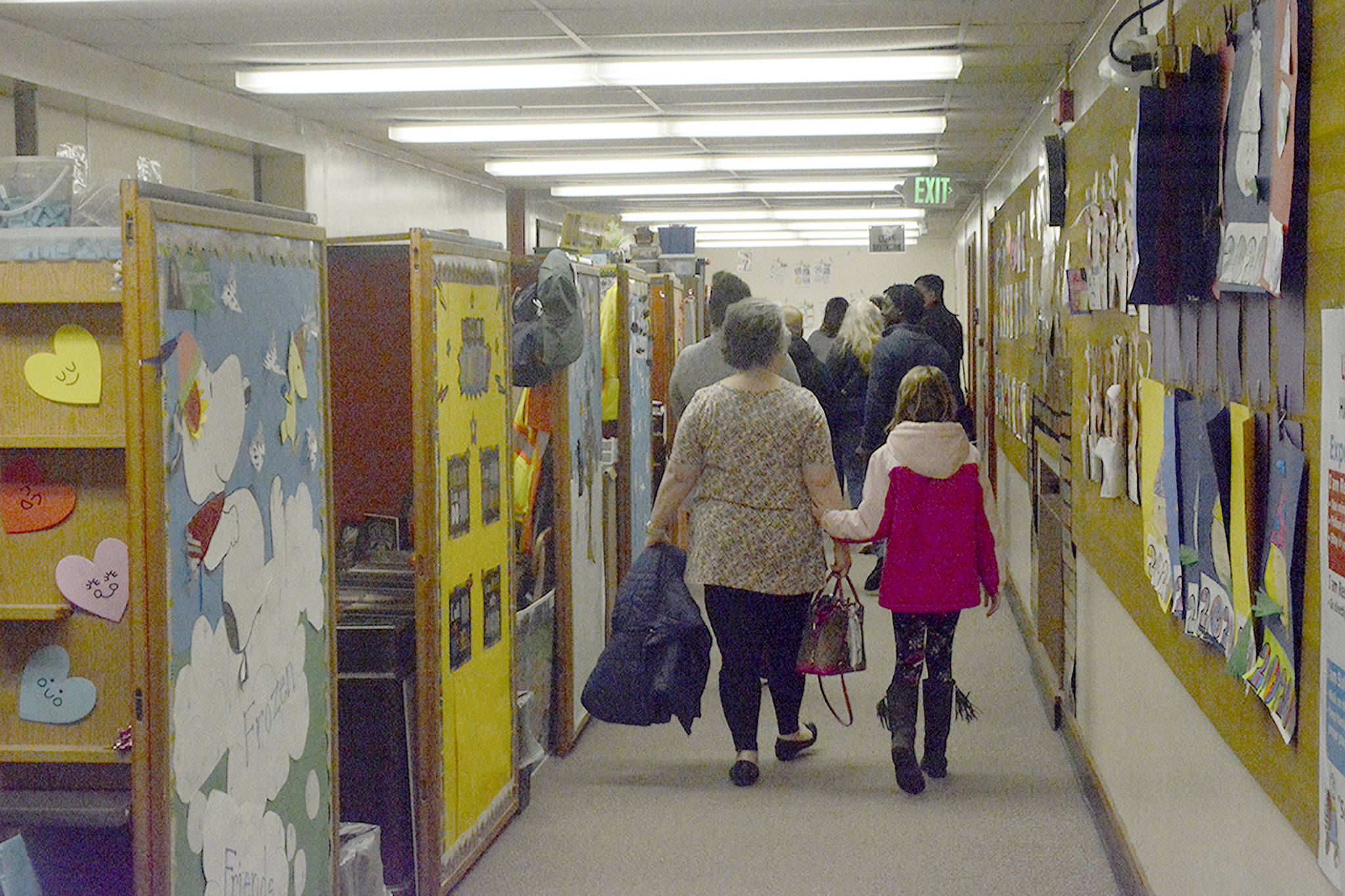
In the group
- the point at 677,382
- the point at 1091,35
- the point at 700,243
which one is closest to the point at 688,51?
the point at 677,382

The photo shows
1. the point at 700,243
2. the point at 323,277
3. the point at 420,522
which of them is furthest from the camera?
the point at 700,243

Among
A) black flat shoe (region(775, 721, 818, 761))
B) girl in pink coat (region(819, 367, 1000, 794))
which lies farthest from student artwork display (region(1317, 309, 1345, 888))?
black flat shoe (region(775, 721, 818, 761))

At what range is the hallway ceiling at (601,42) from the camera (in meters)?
5.25

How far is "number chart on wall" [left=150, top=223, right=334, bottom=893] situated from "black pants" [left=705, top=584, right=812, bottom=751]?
1566 millimetres

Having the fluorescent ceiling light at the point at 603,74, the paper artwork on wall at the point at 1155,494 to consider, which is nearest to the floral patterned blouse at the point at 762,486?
the paper artwork on wall at the point at 1155,494

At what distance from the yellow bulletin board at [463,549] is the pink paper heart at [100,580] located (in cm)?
100

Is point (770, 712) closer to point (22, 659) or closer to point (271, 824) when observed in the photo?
point (271, 824)

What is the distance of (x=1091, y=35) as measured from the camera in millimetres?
4750

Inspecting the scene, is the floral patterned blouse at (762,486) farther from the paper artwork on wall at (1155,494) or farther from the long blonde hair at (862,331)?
the long blonde hair at (862,331)

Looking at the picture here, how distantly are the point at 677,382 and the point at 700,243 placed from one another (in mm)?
13270

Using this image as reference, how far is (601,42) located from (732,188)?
579 centimetres

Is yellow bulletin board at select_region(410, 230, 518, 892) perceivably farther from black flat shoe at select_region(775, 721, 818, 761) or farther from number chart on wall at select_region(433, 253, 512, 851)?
black flat shoe at select_region(775, 721, 818, 761)

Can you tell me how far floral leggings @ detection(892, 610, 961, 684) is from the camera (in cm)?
412

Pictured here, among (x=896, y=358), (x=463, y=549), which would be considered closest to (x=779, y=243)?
(x=896, y=358)
